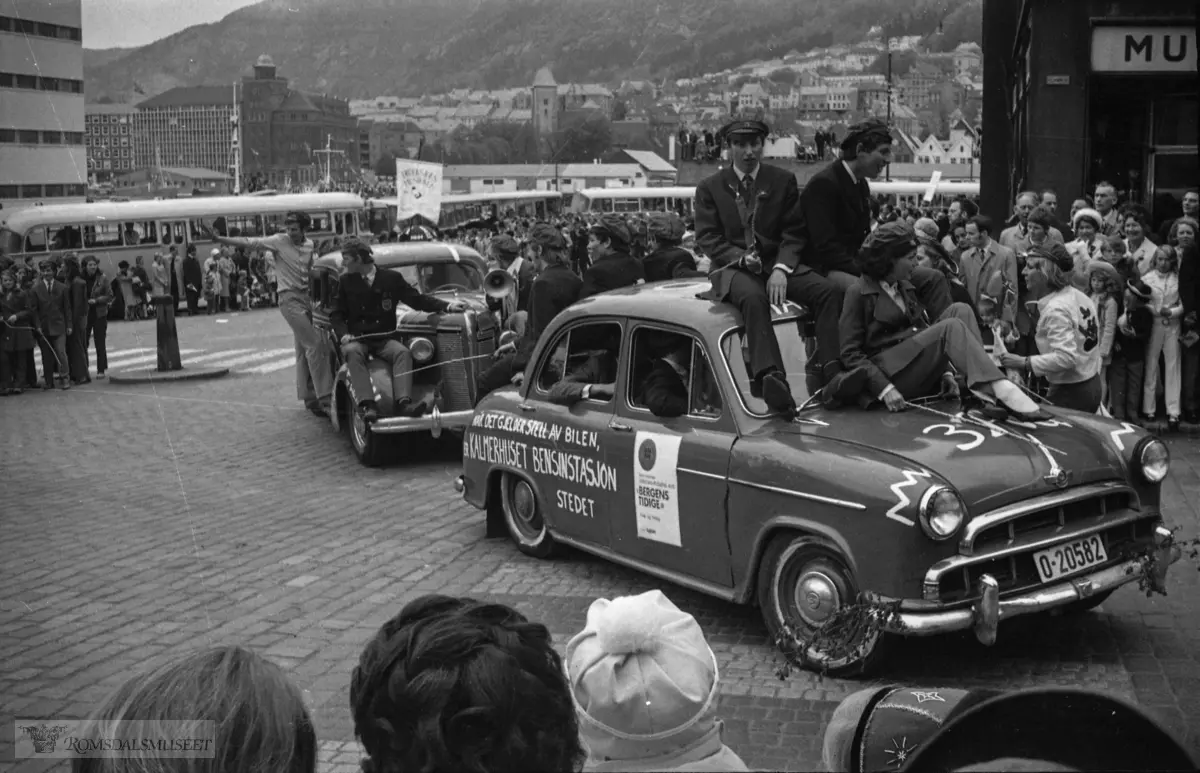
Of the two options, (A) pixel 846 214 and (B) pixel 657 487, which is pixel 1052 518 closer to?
(B) pixel 657 487

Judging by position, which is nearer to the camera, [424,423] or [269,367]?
[424,423]

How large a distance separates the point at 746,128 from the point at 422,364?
5.47m

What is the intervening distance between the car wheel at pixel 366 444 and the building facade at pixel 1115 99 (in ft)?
34.6

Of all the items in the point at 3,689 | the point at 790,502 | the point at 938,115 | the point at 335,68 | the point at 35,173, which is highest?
the point at 335,68

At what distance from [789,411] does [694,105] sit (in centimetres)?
17046

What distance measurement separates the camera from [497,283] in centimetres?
1310

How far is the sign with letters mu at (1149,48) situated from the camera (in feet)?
56.6

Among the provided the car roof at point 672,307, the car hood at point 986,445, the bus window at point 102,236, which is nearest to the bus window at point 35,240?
the bus window at point 102,236

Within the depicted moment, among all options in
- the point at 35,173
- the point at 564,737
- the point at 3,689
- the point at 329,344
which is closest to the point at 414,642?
the point at 564,737

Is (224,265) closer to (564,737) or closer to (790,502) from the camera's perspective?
(790,502)

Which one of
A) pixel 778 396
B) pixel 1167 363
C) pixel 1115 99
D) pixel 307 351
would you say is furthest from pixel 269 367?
pixel 778 396

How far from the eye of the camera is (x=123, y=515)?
408 inches

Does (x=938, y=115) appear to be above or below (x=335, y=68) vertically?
below

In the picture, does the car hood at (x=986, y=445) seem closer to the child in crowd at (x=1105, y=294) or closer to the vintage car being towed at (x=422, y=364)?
the child in crowd at (x=1105, y=294)
